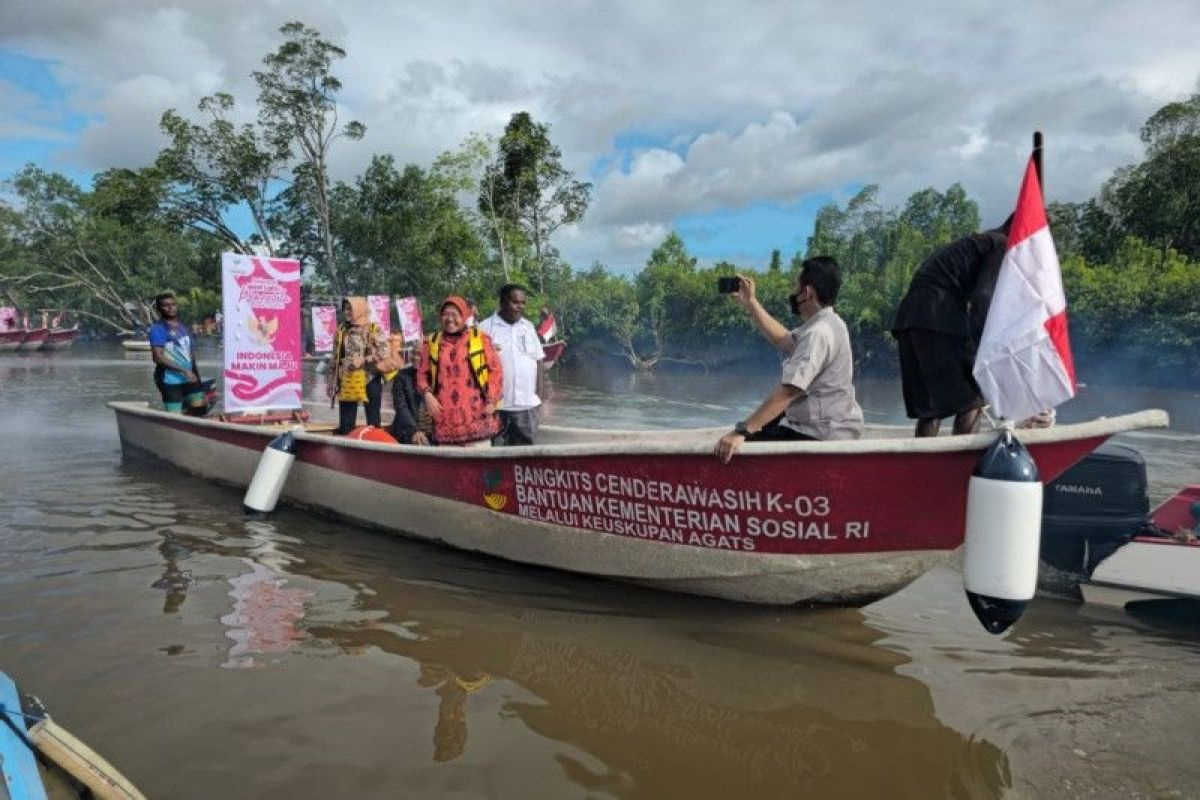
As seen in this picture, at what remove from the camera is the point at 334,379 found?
7230 mm

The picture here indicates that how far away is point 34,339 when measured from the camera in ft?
127

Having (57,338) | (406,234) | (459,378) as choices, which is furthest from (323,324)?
(459,378)

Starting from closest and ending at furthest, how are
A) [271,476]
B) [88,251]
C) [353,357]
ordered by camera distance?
1. [271,476]
2. [353,357]
3. [88,251]

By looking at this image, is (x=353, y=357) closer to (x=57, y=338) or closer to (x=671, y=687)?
(x=671, y=687)

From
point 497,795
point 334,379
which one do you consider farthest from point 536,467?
point 334,379

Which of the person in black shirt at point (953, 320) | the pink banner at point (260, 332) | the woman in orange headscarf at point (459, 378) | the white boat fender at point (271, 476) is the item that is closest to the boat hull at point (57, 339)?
the pink banner at point (260, 332)

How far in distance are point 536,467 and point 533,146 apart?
3284 centimetres

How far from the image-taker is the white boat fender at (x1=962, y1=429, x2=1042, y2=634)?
A: 2.76 metres

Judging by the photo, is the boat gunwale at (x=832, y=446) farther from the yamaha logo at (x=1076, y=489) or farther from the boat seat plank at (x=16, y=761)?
the boat seat plank at (x=16, y=761)

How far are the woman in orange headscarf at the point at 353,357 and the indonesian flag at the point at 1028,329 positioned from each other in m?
5.66

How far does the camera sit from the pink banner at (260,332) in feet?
23.6

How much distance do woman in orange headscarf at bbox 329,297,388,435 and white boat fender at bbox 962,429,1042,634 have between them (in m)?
5.77

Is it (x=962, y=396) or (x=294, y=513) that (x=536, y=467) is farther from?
(x=294, y=513)

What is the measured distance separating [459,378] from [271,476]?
1.88 m
